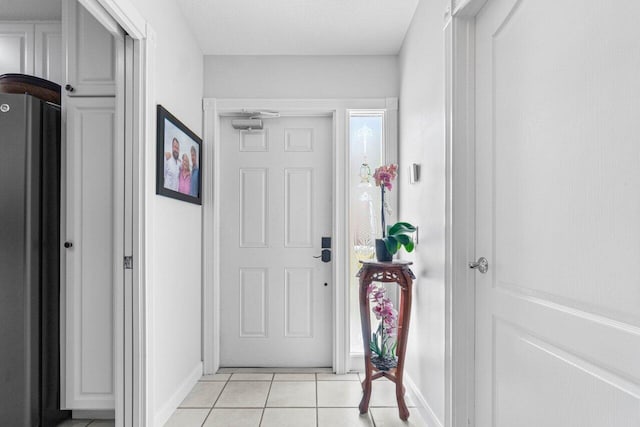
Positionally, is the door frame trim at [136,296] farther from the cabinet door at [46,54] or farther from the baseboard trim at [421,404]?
the baseboard trim at [421,404]

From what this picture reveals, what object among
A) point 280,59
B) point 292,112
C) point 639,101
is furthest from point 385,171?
point 639,101

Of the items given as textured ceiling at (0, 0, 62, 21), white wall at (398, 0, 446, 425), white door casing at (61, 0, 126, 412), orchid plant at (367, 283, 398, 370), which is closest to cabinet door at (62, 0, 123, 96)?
white door casing at (61, 0, 126, 412)

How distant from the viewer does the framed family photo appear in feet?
7.28

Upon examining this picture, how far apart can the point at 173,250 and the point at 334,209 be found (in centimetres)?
127

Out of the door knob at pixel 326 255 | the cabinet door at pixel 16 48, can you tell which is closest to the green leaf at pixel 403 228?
the door knob at pixel 326 255

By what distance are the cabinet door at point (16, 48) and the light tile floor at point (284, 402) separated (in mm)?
2433

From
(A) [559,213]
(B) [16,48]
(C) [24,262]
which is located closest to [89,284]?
(C) [24,262]

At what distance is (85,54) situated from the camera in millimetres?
2326

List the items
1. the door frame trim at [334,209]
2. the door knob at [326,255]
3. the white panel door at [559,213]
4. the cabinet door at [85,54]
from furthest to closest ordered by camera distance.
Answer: the door knob at [326,255] → the door frame trim at [334,209] → the cabinet door at [85,54] → the white panel door at [559,213]

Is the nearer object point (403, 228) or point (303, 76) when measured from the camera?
point (403, 228)

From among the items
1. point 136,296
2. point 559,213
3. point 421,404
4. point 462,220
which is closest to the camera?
point 559,213

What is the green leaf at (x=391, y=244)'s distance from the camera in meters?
2.47

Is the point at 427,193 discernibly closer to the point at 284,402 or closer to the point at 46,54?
the point at 284,402

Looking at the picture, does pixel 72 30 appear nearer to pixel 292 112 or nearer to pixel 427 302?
pixel 292 112
